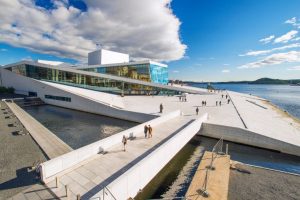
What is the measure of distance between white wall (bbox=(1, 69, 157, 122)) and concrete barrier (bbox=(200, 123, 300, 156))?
6.54 metres

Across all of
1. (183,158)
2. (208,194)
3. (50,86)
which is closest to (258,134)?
(183,158)

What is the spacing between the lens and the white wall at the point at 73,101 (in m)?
22.0

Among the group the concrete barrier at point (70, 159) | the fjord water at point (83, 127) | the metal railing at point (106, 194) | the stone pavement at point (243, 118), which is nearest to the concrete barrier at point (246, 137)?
the stone pavement at point (243, 118)

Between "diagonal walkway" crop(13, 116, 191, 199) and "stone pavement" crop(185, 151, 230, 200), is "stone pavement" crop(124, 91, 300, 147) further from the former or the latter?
"diagonal walkway" crop(13, 116, 191, 199)

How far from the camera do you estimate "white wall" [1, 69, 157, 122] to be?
22.0 metres

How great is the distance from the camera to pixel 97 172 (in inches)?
314

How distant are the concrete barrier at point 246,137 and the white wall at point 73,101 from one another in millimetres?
6542

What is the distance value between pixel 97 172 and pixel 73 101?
23.2 metres

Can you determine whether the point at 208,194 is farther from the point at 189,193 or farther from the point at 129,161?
the point at 129,161

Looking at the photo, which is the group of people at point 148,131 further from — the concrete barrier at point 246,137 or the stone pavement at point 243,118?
the stone pavement at point 243,118

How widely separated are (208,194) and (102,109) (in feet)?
63.9

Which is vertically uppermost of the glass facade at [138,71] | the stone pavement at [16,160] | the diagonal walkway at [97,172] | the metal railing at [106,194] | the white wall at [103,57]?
the white wall at [103,57]

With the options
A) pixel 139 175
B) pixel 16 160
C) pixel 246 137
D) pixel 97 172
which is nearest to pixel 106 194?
pixel 139 175

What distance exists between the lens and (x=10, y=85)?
4788 cm
